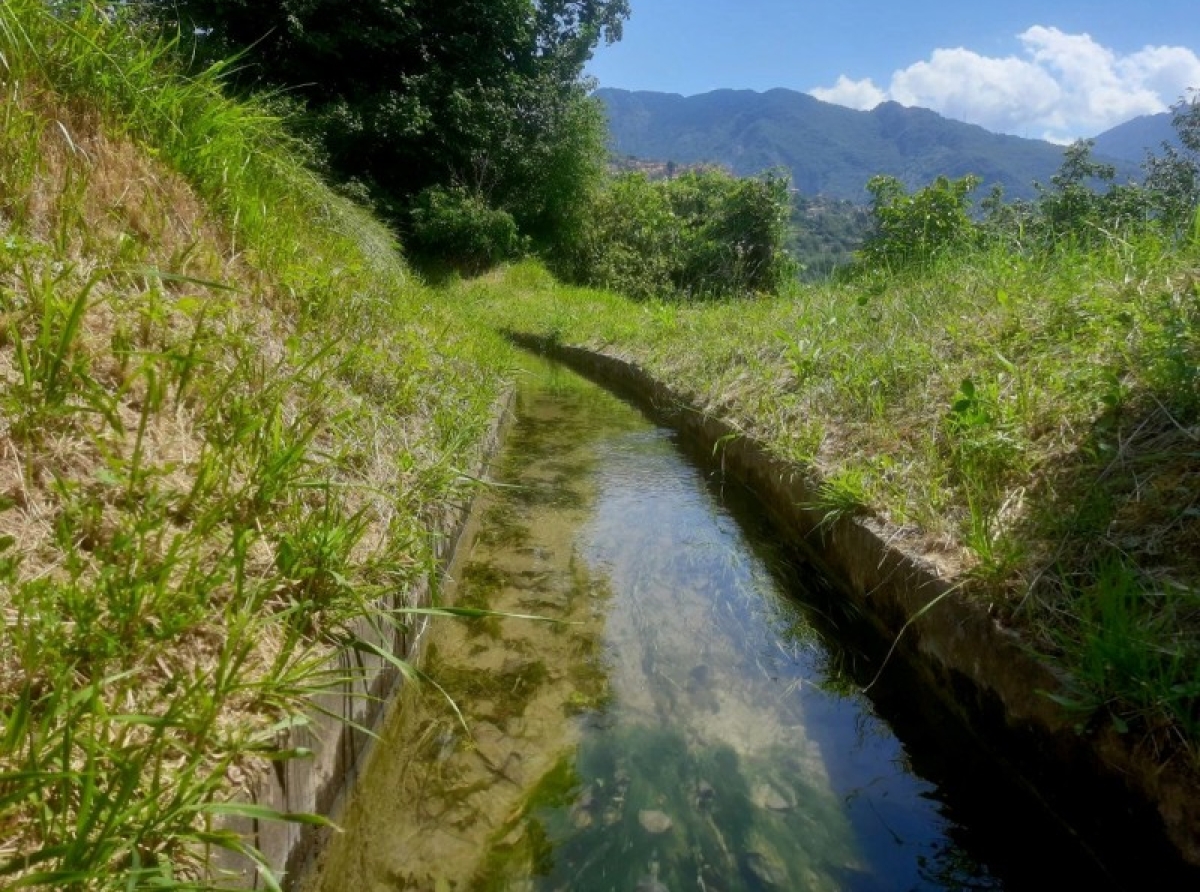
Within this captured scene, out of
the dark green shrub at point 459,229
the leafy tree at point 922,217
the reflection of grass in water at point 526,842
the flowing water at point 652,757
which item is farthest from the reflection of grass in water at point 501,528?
the dark green shrub at point 459,229

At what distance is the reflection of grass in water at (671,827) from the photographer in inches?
63.7

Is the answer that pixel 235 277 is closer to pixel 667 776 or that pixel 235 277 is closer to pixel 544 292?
pixel 667 776

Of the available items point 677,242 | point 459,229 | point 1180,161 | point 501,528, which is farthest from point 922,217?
point 1180,161

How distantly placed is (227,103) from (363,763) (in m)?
3.18

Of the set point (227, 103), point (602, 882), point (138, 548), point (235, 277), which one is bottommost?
point (602, 882)

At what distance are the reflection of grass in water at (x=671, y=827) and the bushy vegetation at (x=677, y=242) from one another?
14.5 m

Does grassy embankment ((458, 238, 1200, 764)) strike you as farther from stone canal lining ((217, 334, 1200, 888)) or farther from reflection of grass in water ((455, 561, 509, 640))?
reflection of grass in water ((455, 561, 509, 640))

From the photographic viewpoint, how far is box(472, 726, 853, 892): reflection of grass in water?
162cm

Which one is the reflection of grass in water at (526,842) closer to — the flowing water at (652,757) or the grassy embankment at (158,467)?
the flowing water at (652,757)

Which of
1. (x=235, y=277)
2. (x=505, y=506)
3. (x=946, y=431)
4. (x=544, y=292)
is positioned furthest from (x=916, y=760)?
(x=544, y=292)

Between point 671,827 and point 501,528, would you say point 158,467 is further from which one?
point 501,528

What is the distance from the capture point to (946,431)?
2.97 metres

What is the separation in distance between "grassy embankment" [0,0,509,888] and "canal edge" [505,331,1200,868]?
1.61m

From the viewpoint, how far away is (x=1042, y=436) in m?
2.65
